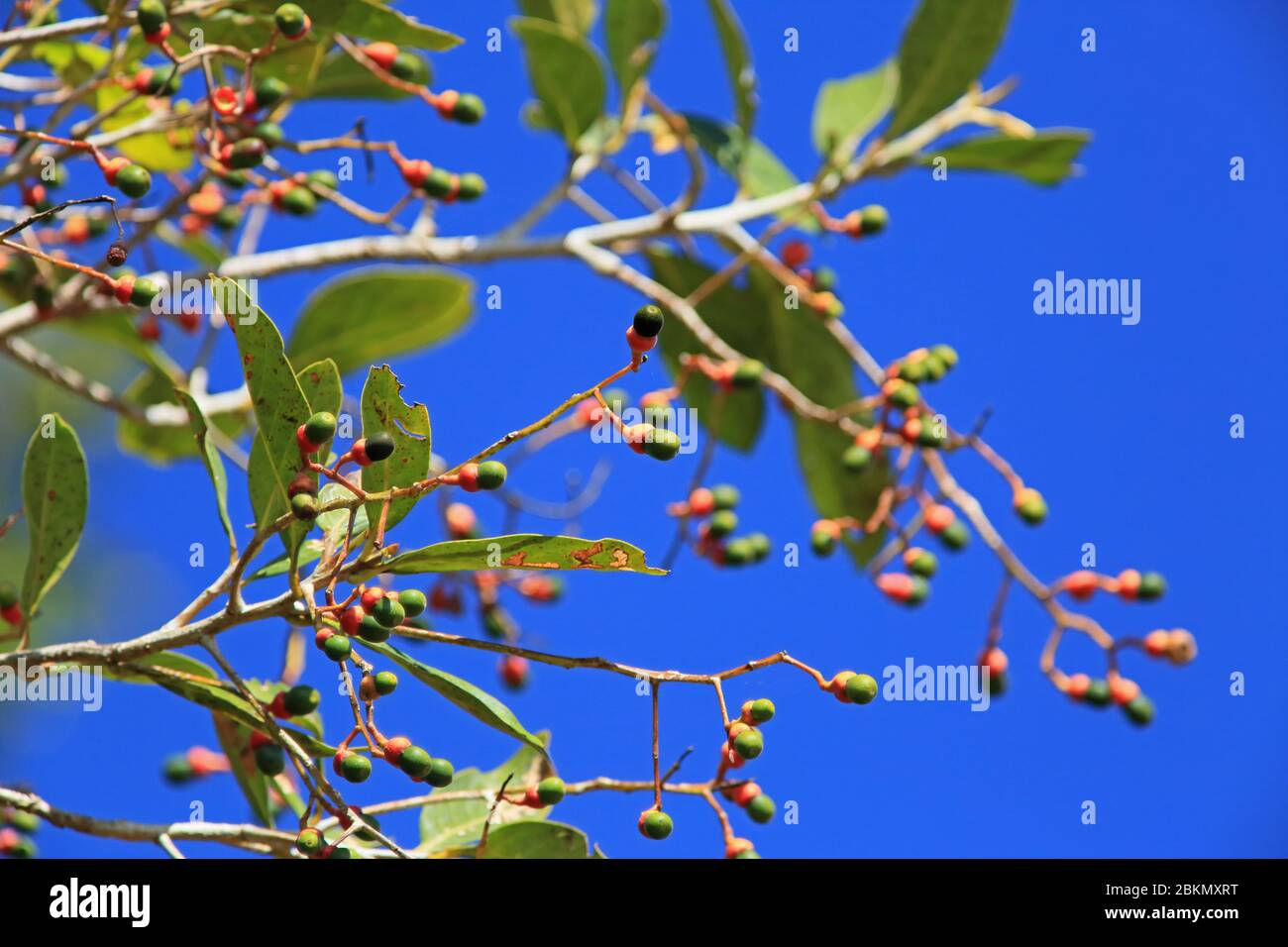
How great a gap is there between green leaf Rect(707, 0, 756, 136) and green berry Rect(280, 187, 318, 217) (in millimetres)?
1189

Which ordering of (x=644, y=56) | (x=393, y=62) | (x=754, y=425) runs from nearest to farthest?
(x=393, y=62) → (x=644, y=56) → (x=754, y=425)

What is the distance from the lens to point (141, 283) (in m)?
1.93

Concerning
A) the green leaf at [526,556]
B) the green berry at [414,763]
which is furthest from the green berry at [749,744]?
the green berry at [414,763]

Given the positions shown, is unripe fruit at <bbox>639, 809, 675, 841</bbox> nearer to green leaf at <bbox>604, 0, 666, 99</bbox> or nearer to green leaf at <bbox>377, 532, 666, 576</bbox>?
green leaf at <bbox>377, 532, 666, 576</bbox>

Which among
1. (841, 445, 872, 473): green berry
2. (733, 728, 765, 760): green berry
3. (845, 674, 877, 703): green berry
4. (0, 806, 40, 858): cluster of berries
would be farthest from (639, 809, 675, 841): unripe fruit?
(841, 445, 872, 473): green berry

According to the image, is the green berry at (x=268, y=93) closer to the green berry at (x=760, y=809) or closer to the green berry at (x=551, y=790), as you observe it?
the green berry at (x=551, y=790)

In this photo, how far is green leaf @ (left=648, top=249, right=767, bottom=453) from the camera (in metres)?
3.76

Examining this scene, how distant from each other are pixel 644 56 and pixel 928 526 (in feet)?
3.98

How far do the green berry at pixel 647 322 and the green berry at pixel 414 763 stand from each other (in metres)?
0.58

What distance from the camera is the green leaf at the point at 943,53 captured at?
3.46 m

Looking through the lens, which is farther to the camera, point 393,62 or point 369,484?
point 393,62

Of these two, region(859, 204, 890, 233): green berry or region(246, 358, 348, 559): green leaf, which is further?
region(859, 204, 890, 233): green berry
